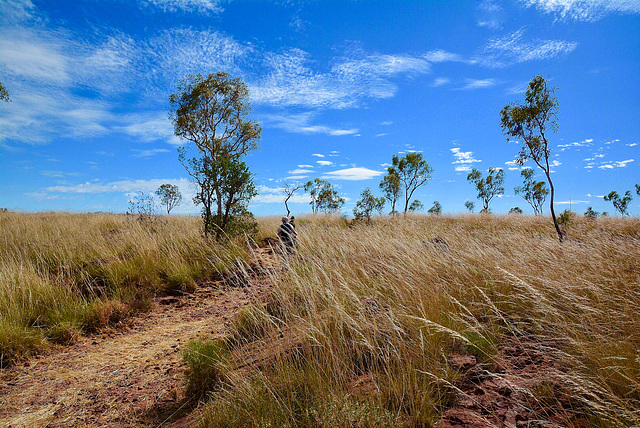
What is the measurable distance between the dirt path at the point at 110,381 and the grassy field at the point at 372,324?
40 cm

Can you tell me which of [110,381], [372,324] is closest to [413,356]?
[372,324]

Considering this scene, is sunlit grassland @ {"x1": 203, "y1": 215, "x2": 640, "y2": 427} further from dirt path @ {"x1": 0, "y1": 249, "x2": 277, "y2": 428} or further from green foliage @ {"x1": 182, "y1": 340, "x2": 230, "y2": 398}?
dirt path @ {"x1": 0, "y1": 249, "x2": 277, "y2": 428}

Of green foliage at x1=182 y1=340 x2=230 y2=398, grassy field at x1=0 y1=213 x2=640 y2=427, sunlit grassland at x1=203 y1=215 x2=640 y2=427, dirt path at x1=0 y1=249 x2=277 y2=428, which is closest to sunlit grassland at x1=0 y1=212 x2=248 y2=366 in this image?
grassy field at x1=0 y1=213 x2=640 y2=427

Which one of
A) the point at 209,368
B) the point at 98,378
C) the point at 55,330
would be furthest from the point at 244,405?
the point at 55,330

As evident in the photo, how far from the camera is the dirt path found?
10.6 ft

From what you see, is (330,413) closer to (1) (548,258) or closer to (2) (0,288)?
(1) (548,258)

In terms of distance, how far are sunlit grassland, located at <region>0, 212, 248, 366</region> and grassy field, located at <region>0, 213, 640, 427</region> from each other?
0.11ft

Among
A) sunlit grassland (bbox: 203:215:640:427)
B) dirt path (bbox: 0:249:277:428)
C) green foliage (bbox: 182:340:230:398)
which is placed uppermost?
sunlit grassland (bbox: 203:215:640:427)

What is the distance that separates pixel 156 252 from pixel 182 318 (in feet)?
→ 10.4

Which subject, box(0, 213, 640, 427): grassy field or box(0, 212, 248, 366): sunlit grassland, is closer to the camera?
box(0, 213, 640, 427): grassy field

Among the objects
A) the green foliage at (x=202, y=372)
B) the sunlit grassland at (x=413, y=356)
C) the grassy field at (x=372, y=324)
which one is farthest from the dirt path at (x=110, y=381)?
the sunlit grassland at (x=413, y=356)

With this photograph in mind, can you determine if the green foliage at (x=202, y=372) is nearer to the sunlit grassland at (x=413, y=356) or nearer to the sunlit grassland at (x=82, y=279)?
the sunlit grassland at (x=413, y=356)

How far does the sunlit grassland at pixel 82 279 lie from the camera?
15.9 ft

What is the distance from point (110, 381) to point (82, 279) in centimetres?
342
